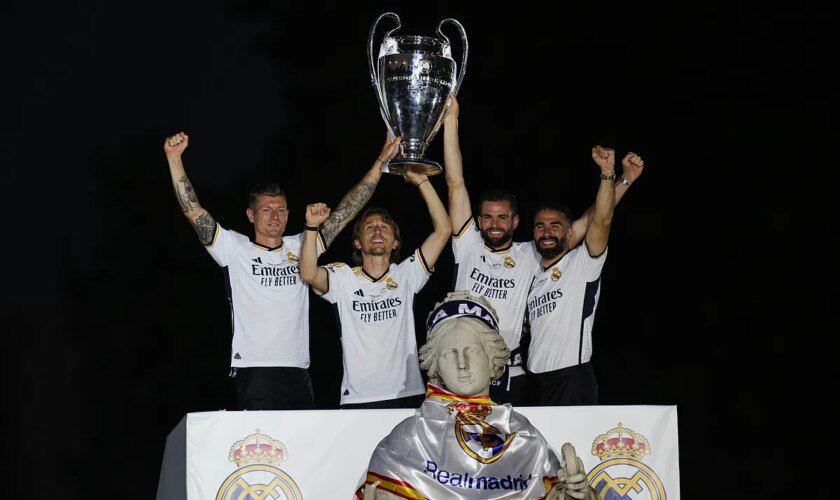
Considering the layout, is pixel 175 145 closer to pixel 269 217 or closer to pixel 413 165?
pixel 269 217

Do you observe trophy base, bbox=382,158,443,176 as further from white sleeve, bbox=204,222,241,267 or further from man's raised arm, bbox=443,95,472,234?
white sleeve, bbox=204,222,241,267

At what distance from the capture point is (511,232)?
5555mm

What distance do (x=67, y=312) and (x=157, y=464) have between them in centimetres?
94

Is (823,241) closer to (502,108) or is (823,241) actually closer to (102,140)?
(502,108)

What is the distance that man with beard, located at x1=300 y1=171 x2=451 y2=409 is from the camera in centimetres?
517

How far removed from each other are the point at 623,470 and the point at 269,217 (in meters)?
2.04

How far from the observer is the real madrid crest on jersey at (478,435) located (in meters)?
3.70

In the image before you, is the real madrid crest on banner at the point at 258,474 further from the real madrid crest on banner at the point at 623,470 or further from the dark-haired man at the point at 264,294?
the real madrid crest on banner at the point at 623,470

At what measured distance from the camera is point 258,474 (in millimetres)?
4145

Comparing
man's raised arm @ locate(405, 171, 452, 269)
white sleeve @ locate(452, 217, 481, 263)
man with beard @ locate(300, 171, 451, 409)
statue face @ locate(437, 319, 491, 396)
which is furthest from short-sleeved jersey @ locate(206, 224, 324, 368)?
statue face @ locate(437, 319, 491, 396)

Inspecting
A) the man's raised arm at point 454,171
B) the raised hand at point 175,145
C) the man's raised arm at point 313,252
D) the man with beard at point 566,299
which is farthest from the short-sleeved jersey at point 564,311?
the raised hand at point 175,145

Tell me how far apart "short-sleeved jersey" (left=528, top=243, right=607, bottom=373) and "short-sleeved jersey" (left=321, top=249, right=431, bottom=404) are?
540 mm

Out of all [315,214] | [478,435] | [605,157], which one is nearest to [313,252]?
[315,214]

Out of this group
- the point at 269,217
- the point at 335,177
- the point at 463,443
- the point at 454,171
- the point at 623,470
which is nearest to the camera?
the point at 463,443
